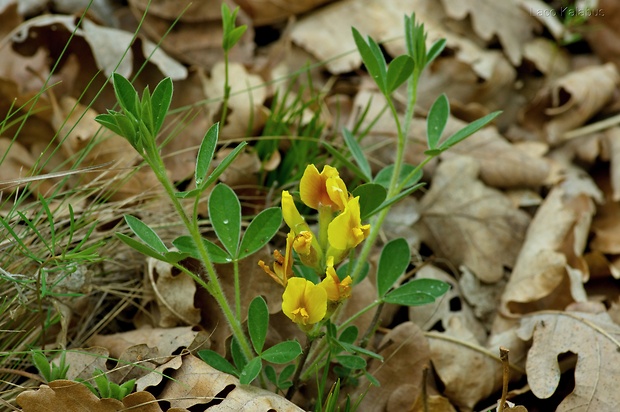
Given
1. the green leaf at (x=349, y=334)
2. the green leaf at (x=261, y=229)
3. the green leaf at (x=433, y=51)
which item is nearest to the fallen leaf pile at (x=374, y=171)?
the green leaf at (x=349, y=334)

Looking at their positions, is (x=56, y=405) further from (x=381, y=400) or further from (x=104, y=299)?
(x=381, y=400)

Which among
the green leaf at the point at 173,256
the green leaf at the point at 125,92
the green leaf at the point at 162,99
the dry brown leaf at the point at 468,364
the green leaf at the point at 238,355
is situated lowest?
the dry brown leaf at the point at 468,364

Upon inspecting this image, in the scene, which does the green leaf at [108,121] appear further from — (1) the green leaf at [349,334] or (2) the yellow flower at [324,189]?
(1) the green leaf at [349,334]

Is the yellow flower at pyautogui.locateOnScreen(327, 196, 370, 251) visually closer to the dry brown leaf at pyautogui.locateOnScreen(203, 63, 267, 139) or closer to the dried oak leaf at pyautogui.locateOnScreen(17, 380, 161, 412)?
the dried oak leaf at pyautogui.locateOnScreen(17, 380, 161, 412)

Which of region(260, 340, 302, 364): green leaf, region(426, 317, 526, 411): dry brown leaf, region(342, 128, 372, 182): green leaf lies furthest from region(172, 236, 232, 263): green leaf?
region(426, 317, 526, 411): dry brown leaf

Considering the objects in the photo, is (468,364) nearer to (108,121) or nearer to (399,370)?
(399,370)

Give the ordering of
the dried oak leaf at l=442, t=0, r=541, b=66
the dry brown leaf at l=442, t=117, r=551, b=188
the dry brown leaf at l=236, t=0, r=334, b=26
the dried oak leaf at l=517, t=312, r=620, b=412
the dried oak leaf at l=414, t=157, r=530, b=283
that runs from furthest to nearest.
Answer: the dried oak leaf at l=442, t=0, r=541, b=66 < the dry brown leaf at l=236, t=0, r=334, b=26 < the dry brown leaf at l=442, t=117, r=551, b=188 < the dried oak leaf at l=414, t=157, r=530, b=283 < the dried oak leaf at l=517, t=312, r=620, b=412

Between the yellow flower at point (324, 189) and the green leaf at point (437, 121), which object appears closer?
the yellow flower at point (324, 189)

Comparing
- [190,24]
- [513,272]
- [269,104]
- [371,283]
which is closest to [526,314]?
[513,272]
